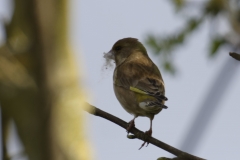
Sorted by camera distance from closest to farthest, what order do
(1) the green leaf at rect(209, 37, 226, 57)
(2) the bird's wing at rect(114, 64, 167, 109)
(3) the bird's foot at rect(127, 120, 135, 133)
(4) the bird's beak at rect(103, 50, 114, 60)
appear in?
(1) the green leaf at rect(209, 37, 226, 57), (3) the bird's foot at rect(127, 120, 135, 133), (2) the bird's wing at rect(114, 64, 167, 109), (4) the bird's beak at rect(103, 50, 114, 60)

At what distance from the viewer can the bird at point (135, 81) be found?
6887 mm

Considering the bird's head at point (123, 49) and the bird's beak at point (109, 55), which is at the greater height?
the bird's head at point (123, 49)

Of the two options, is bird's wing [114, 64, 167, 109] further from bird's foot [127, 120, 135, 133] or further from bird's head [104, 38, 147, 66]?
bird's head [104, 38, 147, 66]

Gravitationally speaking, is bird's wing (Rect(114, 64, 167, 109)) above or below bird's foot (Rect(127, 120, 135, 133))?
above

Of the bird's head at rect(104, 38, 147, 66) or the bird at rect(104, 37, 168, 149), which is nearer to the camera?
the bird at rect(104, 37, 168, 149)

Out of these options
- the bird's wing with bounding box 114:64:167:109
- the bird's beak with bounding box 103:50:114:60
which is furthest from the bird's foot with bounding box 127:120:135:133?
the bird's beak with bounding box 103:50:114:60

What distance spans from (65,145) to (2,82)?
322mm

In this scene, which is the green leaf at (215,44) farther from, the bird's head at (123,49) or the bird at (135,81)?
the bird's head at (123,49)

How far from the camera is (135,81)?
765cm

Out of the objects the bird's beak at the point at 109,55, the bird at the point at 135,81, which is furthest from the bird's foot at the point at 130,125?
the bird's beak at the point at 109,55

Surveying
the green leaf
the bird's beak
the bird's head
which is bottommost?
the bird's beak

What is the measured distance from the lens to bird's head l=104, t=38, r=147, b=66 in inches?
351

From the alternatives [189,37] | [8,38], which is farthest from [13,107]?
[189,37]

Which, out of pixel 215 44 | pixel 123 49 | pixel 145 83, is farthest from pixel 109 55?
pixel 215 44
